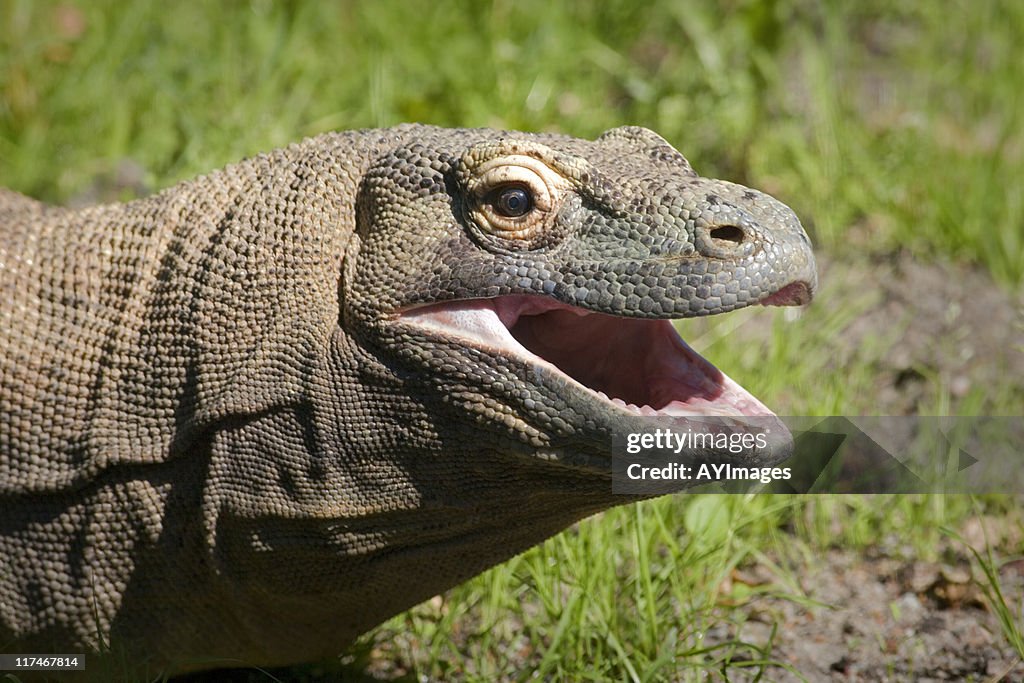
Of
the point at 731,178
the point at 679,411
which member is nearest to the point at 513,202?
the point at 679,411

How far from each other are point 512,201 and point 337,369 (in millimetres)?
564

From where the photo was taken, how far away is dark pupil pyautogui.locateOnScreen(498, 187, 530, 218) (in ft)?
9.87

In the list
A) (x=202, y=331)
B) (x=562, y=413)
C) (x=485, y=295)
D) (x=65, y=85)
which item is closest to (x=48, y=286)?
(x=202, y=331)

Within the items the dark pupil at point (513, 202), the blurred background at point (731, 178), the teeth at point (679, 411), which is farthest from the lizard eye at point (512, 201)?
the blurred background at point (731, 178)

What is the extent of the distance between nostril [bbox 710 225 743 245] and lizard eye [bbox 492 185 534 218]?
42 cm

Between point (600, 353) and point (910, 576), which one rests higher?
point (600, 353)

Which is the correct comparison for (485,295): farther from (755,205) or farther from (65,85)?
(65,85)

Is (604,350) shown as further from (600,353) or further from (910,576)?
(910,576)

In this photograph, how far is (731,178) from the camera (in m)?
6.75

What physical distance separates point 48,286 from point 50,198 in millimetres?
2685

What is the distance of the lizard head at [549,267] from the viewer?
290 centimetres

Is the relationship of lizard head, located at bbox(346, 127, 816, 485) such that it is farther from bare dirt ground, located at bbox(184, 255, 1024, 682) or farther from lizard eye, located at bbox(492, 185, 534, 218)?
bare dirt ground, located at bbox(184, 255, 1024, 682)

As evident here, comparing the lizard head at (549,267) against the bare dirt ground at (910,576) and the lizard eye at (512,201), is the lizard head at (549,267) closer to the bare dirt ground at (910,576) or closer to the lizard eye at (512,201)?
the lizard eye at (512,201)

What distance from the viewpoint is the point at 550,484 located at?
3.07 meters
